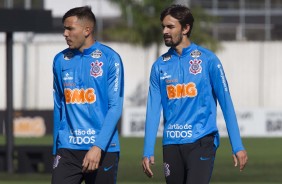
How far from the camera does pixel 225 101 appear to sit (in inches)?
331

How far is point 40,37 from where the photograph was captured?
52969 mm

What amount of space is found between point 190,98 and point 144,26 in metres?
41.7

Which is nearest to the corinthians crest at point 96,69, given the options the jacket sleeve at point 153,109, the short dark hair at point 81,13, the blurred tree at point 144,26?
the short dark hair at point 81,13

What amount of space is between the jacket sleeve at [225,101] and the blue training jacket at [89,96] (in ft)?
2.85

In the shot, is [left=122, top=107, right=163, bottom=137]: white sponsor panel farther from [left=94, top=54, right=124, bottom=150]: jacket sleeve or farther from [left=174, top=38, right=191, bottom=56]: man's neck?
[left=94, top=54, right=124, bottom=150]: jacket sleeve

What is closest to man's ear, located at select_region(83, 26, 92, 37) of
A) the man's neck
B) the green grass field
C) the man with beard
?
the man with beard

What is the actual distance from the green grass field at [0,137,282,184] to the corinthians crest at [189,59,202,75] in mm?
10222

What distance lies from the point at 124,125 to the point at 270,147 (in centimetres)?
843

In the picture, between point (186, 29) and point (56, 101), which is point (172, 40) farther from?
point (56, 101)

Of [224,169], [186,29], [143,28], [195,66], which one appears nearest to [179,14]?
[186,29]

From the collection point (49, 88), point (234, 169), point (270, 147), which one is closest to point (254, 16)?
point (49, 88)

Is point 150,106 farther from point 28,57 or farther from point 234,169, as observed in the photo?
point 28,57

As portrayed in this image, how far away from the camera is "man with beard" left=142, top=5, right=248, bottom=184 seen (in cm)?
835

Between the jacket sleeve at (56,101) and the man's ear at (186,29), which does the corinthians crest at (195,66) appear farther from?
the jacket sleeve at (56,101)
